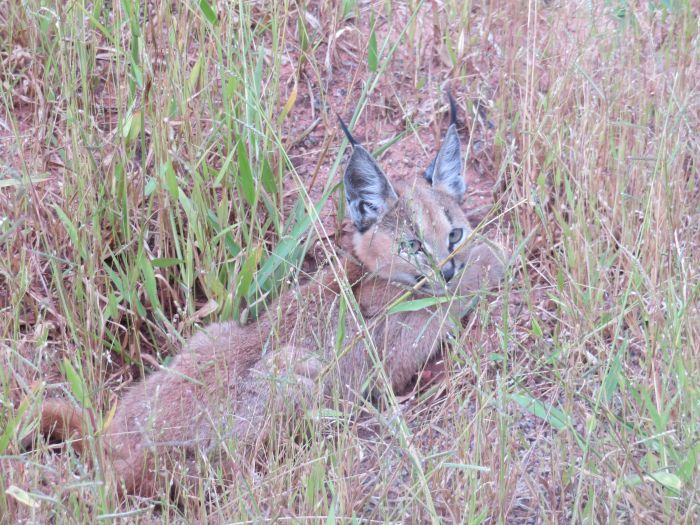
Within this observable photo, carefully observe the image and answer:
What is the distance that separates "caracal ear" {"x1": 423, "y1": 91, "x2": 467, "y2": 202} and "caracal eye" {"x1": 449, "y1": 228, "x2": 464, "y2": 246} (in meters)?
0.25

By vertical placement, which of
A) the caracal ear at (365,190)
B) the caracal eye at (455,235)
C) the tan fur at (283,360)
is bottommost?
the tan fur at (283,360)

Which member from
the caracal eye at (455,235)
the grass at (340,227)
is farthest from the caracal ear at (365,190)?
the caracal eye at (455,235)

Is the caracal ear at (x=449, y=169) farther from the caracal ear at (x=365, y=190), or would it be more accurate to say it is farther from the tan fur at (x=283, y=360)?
the caracal ear at (x=365, y=190)

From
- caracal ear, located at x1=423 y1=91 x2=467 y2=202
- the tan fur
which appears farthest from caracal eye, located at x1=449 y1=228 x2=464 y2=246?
caracal ear, located at x1=423 y1=91 x2=467 y2=202

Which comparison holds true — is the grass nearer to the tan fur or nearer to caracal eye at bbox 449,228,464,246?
the tan fur

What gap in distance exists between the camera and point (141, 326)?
4438mm

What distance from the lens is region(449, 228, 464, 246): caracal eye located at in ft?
14.8

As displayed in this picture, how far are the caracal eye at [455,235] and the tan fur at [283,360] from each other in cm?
3

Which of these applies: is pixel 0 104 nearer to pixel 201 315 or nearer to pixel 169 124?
pixel 169 124

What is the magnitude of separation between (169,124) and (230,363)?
1218 millimetres

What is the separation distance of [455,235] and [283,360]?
1178mm

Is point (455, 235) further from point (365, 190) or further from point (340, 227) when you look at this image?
point (340, 227)

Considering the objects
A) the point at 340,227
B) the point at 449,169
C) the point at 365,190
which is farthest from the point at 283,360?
the point at 449,169

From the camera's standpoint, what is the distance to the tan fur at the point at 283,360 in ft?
11.3
